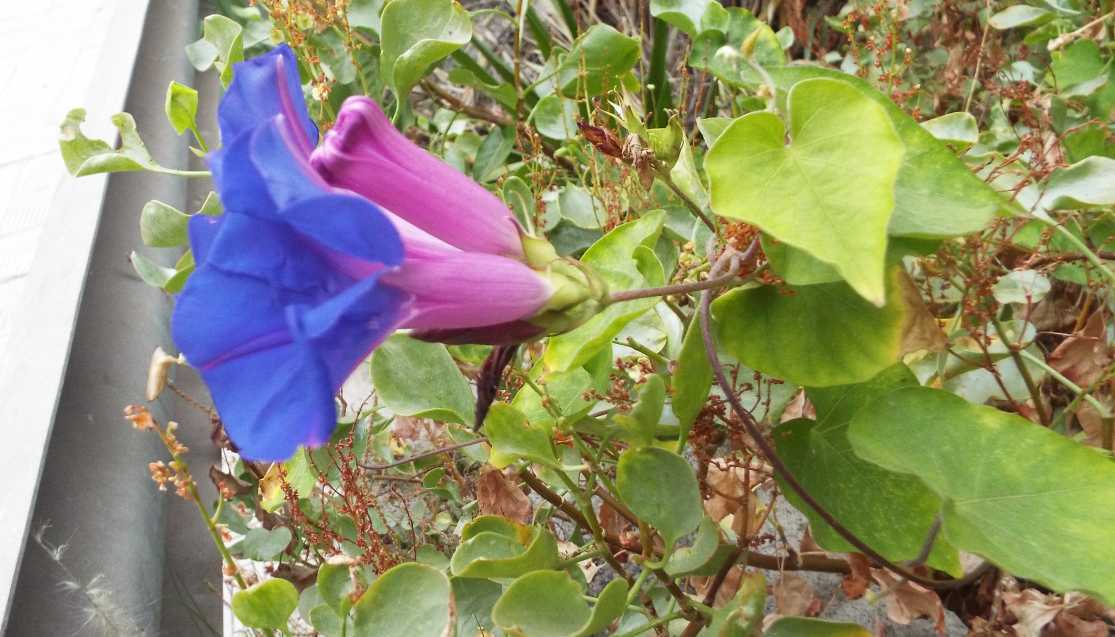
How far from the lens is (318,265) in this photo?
0.37 meters

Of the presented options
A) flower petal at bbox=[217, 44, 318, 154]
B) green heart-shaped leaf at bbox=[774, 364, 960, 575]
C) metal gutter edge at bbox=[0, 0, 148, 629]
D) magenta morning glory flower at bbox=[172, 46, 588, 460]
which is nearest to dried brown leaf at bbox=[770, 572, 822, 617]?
green heart-shaped leaf at bbox=[774, 364, 960, 575]

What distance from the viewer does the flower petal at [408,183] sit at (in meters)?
0.40

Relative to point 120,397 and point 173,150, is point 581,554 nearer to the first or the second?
point 120,397

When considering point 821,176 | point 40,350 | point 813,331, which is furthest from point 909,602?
point 40,350

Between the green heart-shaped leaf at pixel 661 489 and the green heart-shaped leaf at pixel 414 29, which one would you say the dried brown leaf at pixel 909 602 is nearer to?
the green heart-shaped leaf at pixel 661 489

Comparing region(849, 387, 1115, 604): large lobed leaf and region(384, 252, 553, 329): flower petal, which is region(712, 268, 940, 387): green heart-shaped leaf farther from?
region(384, 252, 553, 329): flower petal

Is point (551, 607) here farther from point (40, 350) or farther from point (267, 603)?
point (40, 350)

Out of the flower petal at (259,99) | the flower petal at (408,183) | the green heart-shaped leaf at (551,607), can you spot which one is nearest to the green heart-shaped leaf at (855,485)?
the green heart-shaped leaf at (551,607)

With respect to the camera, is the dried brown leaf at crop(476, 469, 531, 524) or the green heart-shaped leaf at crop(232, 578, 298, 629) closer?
the green heart-shaped leaf at crop(232, 578, 298, 629)

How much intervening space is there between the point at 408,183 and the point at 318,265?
0.07 m

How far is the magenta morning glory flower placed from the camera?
36 cm

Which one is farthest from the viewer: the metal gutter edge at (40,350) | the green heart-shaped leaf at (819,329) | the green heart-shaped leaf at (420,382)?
the metal gutter edge at (40,350)

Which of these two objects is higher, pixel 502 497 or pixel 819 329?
pixel 819 329

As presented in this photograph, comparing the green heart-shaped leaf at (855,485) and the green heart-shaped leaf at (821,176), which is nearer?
the green heart-shaped leaf at (821,176)
